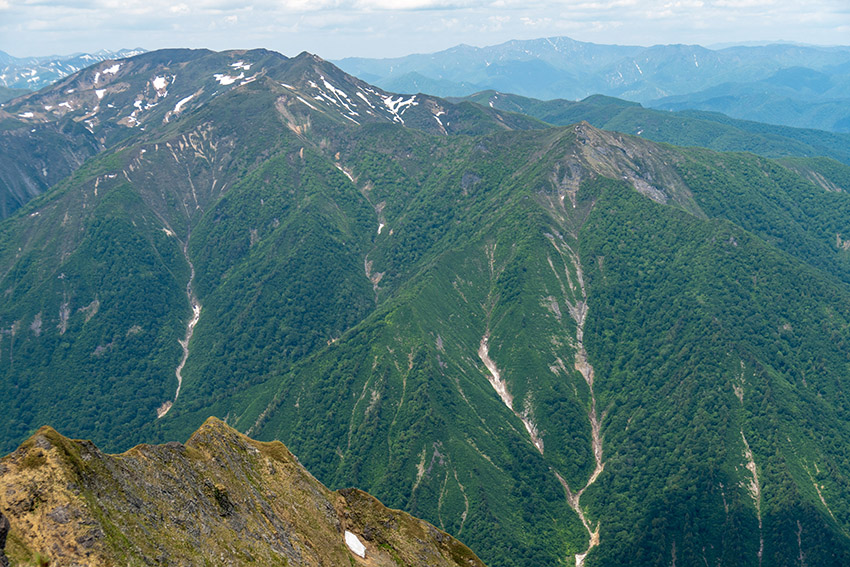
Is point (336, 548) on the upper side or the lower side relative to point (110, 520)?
lower

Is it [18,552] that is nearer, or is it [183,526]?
[18,552]

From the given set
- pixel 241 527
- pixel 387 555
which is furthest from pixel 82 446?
pixel 387 555

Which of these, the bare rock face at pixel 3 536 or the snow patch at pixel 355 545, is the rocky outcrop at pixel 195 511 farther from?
the bare rock face at pixel 3 536

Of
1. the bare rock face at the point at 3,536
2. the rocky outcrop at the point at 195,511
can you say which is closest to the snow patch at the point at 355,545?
the rocky outcrop at the point at 195,511

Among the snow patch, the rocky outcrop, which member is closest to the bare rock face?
the rocky outcrop

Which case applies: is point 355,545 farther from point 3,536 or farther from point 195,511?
point 3,536

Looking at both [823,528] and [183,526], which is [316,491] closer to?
[183,526]

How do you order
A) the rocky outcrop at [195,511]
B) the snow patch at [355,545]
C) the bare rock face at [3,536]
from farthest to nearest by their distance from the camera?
the snow patch at [355,545] < the rocky outcrop at [195,511] < the bare rock face at [3,536]
